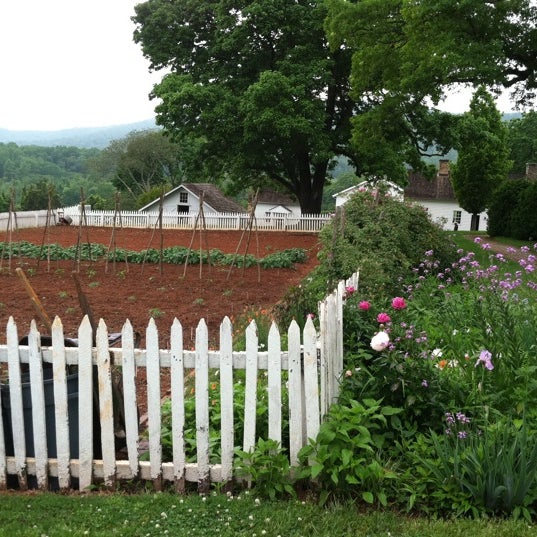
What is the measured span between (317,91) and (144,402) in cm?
2342

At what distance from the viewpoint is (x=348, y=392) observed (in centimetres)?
396

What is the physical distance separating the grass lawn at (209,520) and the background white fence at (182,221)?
25.0 meters

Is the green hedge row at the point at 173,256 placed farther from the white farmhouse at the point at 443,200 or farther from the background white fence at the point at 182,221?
the white farmhouse at the point at 443,200

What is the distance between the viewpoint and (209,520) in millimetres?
3291

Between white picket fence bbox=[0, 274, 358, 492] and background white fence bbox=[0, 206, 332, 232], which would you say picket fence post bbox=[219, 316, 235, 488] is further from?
background white fence bbox=[0, 206, 332, 232]

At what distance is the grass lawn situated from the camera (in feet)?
10.3

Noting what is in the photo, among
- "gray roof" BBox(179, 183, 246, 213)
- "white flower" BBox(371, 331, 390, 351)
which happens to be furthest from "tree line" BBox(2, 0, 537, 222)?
"white flower" BBox(371, 331, 390, 351)

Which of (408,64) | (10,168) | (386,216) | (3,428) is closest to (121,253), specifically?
(386,216)

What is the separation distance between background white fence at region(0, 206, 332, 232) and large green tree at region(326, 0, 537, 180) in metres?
7.00

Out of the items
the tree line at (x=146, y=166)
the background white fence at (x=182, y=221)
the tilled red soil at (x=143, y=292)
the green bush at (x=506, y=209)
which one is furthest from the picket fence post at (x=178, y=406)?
the background white fence at (x=182, y=221)

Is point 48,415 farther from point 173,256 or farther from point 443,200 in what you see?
point 443,200

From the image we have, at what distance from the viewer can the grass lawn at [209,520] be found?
3135 mm

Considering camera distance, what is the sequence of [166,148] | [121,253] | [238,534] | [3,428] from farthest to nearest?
1. [166,148]
2. [121,253]
3. [3,428]
4. [238,534]

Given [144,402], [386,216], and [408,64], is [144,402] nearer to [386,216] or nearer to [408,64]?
[386,216]
